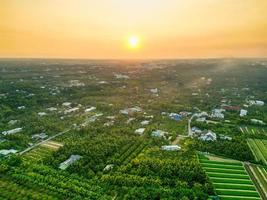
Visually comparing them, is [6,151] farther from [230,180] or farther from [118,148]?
[230,180]

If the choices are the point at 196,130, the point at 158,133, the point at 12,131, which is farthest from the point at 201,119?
the point at 12,131

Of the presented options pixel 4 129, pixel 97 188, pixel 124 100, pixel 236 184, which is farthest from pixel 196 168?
pixel 124 100

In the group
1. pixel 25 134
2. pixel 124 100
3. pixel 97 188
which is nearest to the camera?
pixel 97 188

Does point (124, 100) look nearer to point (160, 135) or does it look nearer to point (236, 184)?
point (160, 135)

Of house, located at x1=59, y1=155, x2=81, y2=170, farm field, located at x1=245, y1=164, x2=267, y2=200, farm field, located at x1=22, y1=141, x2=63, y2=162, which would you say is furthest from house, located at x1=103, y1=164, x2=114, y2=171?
farm field, located at x1=245, y1=164, x2=267, y2=200

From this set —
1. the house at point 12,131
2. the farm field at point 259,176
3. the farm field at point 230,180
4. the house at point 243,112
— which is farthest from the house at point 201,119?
the house at point 12,131
